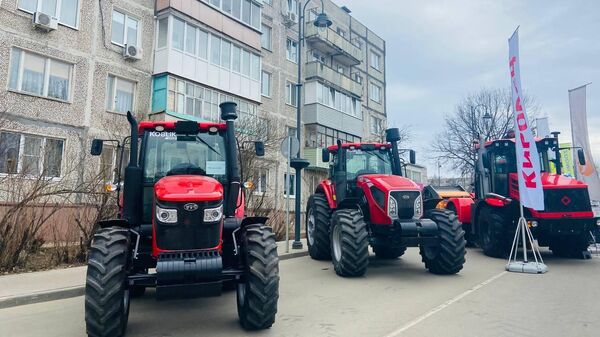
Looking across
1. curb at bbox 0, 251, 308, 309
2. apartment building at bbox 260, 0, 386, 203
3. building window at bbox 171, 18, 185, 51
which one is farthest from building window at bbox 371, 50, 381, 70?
curb at bbox 0, 251, 308, 309

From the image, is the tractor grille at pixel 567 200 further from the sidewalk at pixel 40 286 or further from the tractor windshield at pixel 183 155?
the sidewalk at pixel 40 286

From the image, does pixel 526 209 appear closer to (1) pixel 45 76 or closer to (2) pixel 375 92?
(1) pixel 45 76

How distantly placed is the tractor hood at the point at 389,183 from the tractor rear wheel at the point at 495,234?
3358mm

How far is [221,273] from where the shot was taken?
4.36 metres

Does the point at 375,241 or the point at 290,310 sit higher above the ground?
the point at 375,241

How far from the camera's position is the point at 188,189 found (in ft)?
14.9

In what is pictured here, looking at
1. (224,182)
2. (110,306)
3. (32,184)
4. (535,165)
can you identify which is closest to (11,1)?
(32,184)

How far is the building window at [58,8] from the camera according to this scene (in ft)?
49.0

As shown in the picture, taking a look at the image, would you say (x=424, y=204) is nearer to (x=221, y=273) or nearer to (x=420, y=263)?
(x=420, y=263)

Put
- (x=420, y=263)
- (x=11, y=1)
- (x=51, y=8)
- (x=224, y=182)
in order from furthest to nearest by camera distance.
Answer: (x=51, y=8) < (x=11, y=1) < (x=420, y=263) < (x=224, y=182)

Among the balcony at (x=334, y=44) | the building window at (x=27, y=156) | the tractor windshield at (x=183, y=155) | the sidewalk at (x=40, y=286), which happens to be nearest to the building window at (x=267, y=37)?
the balcony at (x=334, y=44)

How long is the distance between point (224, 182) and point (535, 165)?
682cm

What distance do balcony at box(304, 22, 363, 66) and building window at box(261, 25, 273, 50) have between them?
3.80 metres

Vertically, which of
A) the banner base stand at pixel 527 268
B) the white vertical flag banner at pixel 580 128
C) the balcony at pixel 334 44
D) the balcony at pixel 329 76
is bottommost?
the banner base stand at pixel 527 268
